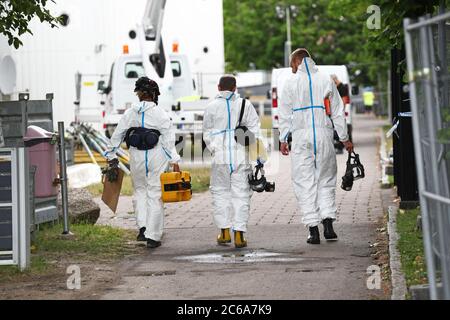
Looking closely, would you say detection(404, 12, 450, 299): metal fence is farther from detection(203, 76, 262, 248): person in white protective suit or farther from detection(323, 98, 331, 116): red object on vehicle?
detection(203, 76, 262, 248): person in white protective suit

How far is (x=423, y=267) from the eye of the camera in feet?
33.2

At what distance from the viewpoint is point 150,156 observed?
42.7 feet

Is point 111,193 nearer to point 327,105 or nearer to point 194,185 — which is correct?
point 327,105

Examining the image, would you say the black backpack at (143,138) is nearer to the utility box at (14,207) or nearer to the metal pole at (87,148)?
the utility box at (14,207)

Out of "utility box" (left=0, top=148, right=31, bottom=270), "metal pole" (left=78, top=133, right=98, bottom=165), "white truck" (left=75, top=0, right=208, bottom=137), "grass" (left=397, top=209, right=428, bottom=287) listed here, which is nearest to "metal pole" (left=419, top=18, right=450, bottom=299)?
"grass" (left=397, top=209, right=428, bottom=287)

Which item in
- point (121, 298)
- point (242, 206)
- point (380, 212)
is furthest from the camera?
point (380, 212)

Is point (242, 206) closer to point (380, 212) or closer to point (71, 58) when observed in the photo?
point (380, 212)

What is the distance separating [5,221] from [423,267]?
367 centimetres

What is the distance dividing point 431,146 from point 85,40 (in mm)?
20404

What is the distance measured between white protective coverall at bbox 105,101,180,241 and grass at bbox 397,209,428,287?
2.53 metres

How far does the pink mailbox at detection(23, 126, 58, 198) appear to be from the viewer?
13164mm

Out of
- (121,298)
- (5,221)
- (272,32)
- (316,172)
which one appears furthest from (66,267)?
(272,32)

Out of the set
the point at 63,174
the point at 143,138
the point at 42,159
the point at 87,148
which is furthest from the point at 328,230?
the point at 87,148
